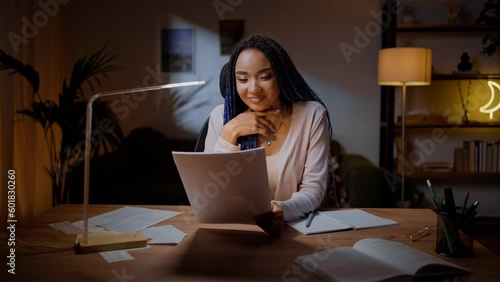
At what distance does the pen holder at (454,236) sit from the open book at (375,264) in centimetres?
10

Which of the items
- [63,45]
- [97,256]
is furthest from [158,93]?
[97,256]

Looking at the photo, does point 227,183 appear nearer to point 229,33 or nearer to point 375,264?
point 375,264

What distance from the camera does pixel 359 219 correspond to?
1440 mm

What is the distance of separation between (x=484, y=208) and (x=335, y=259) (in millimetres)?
3493

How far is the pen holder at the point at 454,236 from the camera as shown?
1.11 m

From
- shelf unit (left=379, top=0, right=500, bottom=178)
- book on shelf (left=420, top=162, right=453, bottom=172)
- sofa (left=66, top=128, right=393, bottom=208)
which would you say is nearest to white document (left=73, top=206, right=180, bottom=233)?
sofa (left=66, top=128, right=393, bottom=208)

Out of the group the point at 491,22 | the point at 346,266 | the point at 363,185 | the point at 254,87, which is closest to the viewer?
the point at 346,266

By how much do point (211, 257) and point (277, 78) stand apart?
0.74 m

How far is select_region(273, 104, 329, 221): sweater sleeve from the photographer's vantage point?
1.49 meters

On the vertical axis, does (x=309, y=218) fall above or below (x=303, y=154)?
below

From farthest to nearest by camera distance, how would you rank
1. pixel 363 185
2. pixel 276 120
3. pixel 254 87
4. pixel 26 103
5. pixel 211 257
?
pixel 26 103, pixel 363 185, pixel 276 120, pixel 254 87, pixel 211 257

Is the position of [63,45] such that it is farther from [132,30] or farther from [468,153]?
[468,153]

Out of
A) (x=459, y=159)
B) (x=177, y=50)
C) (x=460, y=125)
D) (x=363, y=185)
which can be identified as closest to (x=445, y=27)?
(x=460, y=125)

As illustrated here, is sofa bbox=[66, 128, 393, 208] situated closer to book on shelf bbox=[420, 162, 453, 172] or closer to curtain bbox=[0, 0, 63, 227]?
book on shelf bbox=[420, 162, 453, 172]
